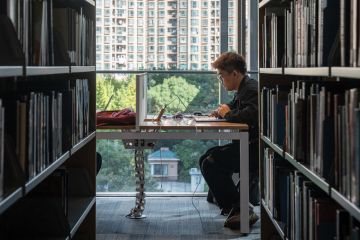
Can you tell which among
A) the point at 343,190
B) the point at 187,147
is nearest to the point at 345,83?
the point at 343,190

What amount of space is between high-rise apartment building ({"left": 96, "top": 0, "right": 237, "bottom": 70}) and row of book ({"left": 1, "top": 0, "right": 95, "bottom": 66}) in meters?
2.05

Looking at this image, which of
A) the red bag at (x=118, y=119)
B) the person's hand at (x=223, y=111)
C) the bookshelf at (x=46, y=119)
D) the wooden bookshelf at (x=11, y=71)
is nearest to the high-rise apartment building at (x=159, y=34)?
the person's hand at (x=223, y=111)

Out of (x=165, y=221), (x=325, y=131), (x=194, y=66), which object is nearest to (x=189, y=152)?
(x=194, y=66)

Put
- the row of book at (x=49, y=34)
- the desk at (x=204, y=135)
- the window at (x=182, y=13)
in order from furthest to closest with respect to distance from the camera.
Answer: the window at (x=182, y=13) → the desk at (x=204, y=135) → the row of book at (x=49, y=34)

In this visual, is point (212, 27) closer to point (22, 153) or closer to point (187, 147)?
point (187, 147)

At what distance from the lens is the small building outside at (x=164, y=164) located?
5.95 m

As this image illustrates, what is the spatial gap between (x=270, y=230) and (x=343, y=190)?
6.87 ft

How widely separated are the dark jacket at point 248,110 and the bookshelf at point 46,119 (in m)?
1.12

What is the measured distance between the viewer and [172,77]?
5996mm

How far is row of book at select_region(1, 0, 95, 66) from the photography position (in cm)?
223

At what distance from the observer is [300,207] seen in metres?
2.72

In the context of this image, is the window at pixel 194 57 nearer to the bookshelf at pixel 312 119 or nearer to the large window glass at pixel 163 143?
the large window glass at pixel 163 143

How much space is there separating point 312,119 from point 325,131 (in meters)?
0.26

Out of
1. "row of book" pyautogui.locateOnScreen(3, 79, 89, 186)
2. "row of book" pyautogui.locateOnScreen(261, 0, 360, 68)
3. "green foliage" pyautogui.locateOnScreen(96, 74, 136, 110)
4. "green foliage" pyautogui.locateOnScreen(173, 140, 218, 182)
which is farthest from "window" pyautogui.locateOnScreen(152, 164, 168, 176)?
"row of book" pyautogui.locateOnScreen(261, 0, 360, 68)
